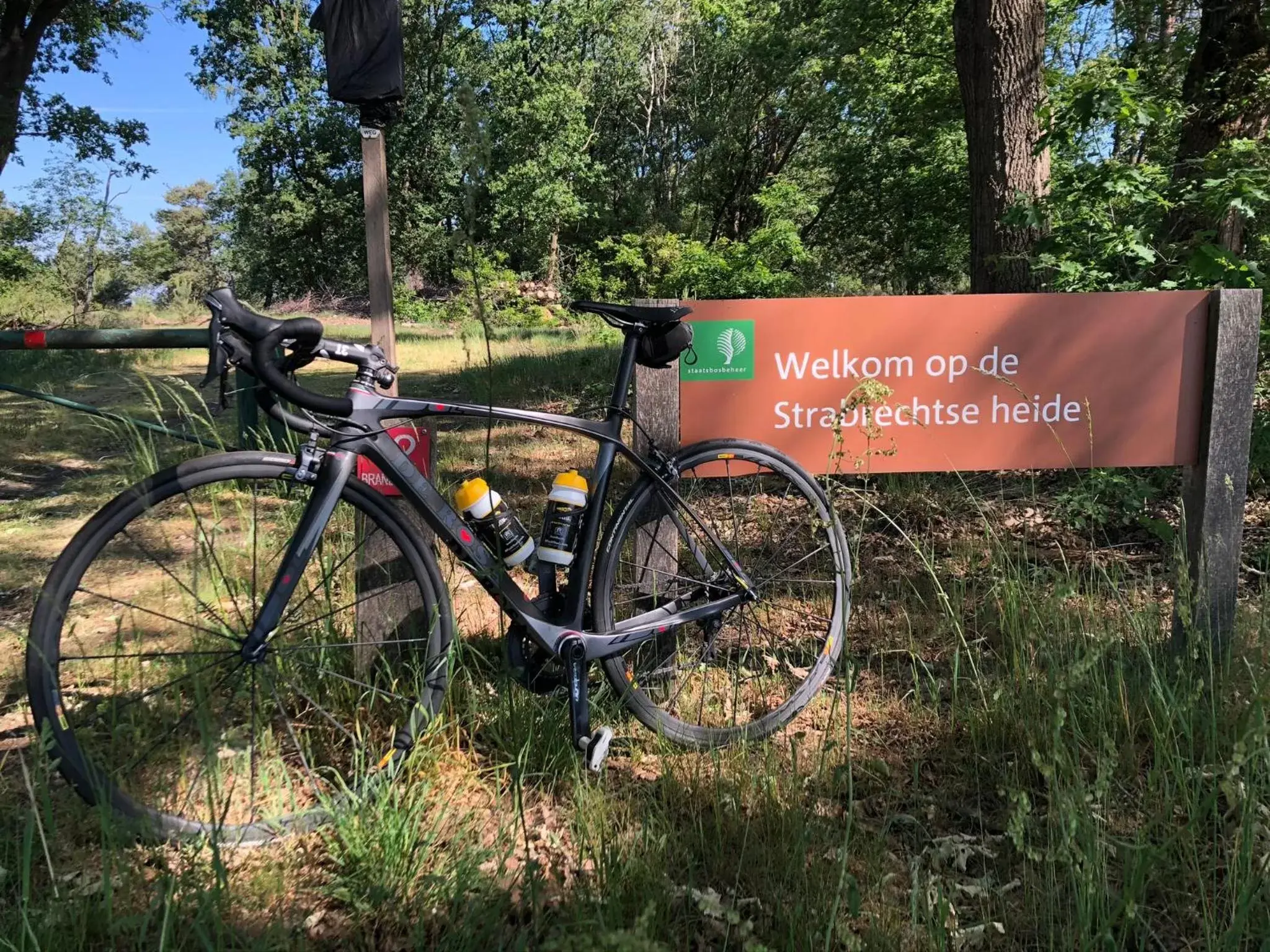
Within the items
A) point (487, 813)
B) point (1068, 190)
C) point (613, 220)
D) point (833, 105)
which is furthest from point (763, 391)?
point (613, 220)

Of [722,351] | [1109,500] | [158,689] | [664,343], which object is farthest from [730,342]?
[1109,500]

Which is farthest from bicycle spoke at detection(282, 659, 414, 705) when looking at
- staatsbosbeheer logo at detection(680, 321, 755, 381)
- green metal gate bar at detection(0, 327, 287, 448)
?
green metal gate bar at detection(0, 327, 287, 448)

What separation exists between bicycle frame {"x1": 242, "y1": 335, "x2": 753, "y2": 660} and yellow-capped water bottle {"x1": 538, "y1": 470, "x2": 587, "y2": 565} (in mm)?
32

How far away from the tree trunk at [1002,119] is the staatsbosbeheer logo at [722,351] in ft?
10.1

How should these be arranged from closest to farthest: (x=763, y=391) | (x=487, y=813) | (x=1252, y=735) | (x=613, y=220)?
(x=1252, y=735) < (x=487, y=813) < (x=763, y=391) < (x=613, y=220)

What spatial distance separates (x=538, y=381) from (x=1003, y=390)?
6.40 metres

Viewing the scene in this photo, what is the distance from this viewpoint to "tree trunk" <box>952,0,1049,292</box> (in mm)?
4859

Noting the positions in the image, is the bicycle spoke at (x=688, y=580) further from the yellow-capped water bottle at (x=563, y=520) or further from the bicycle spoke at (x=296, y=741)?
the bicycle spoke at (x=296, y=741)

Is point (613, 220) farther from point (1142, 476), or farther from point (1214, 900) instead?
point (1214, 900)

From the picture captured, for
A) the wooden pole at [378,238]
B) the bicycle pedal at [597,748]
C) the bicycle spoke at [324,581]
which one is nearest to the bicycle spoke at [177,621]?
the bicycle spoke at [324,581]

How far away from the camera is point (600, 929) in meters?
1.39

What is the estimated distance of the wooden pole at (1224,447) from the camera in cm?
259

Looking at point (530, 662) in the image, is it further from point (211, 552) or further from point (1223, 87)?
point (1223, 87)

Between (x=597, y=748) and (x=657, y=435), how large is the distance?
100 cm
